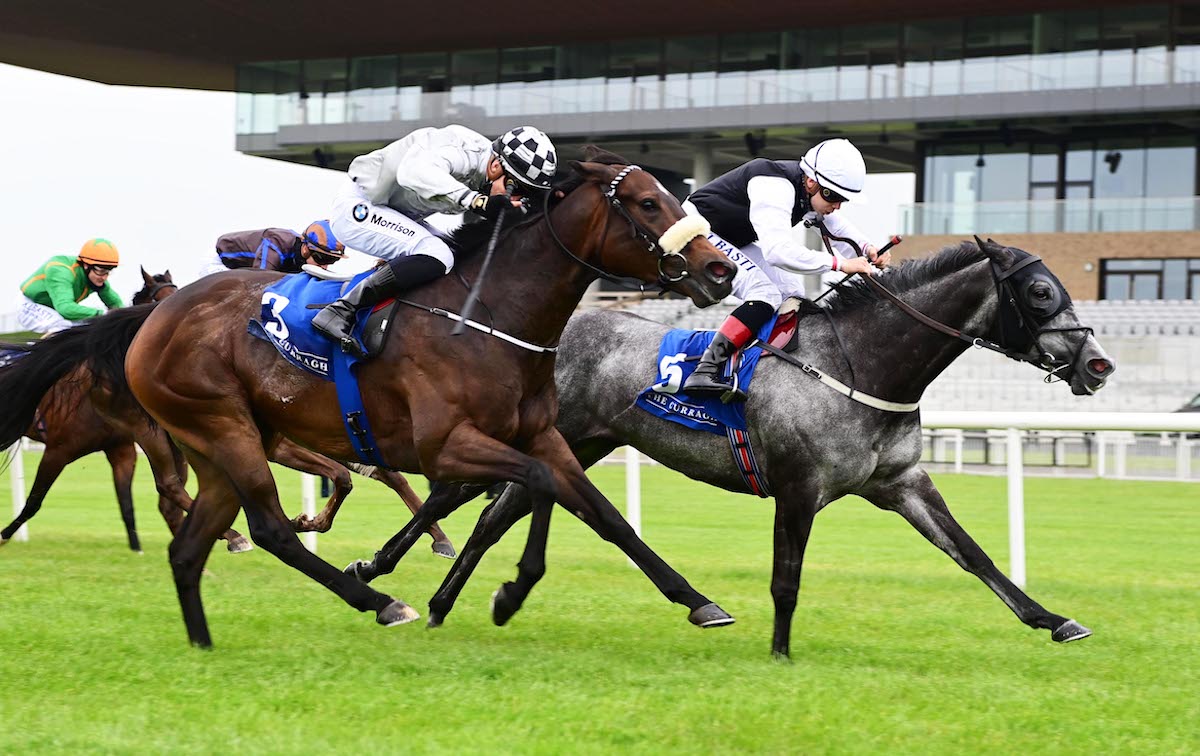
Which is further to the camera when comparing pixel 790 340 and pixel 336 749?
pixel 790 340

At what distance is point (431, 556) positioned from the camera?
8.58 metres

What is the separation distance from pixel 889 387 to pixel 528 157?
1.60 meters

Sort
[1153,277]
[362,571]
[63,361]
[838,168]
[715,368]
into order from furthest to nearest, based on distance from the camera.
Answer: [1153,277]
[362,571]
[63,361]
[715,368]
[838,168]

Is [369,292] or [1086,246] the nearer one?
[369,292]

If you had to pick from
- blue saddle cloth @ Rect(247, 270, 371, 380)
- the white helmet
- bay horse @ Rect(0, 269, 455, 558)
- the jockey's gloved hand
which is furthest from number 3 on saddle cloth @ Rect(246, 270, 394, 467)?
the white helmet

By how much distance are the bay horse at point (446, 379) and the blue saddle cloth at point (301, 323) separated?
68mm

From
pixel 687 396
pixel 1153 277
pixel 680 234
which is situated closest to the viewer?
pixel 680 234

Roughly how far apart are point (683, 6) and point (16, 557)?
24625 mm

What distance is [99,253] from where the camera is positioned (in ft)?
27.1

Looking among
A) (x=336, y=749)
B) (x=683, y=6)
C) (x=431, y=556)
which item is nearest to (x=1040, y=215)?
(x=683, y=6)

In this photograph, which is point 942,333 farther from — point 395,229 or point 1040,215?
point 1040,215

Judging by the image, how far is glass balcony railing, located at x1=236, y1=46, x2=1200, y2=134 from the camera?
28016mm

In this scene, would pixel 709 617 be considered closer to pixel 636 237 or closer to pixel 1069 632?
pixel 636 237

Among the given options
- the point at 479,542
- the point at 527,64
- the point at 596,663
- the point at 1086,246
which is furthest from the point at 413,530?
the point at 527,64
